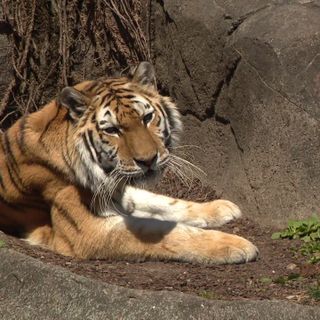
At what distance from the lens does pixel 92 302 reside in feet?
13.4

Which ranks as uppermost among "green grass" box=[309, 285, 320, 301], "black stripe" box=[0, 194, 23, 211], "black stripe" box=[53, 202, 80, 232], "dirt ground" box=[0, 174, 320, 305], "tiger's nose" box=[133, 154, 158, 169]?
"tiger's nose" box=[133, 154, 158, 169]

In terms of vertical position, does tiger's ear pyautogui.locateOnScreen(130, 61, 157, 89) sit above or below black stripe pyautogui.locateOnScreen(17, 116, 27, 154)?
above

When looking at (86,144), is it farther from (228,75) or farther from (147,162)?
(228,75)

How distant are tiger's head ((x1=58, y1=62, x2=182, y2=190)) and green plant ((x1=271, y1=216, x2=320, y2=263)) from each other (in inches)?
30.3

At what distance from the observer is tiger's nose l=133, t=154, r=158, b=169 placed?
16.3 ft

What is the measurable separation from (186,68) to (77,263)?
186 cm

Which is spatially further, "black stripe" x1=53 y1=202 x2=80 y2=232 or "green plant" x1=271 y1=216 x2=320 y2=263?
"black stripe" x1=53 y1=202 x2=80 y2=232

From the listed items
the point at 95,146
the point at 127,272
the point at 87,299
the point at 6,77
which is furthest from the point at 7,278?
the point at 6,77

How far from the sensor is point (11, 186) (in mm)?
5488

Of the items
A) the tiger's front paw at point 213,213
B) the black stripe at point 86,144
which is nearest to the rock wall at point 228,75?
the tiger's front paw at point 213,213

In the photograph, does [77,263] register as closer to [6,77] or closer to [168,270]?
[168,270]

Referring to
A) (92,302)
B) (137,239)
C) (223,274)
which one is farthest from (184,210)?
(92,302)

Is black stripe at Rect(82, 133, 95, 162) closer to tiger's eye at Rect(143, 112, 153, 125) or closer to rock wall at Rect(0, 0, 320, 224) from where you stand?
tiger's eye at Rect(143, 112, 153, 125)

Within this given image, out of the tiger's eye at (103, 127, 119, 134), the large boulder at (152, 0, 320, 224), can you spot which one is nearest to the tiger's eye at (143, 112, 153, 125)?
the tiger's eye at (103, 127, 119, 134)
